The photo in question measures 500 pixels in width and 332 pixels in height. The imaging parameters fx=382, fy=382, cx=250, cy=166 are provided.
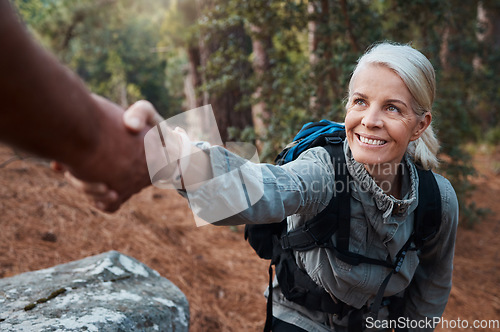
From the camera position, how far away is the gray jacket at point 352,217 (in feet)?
4.04

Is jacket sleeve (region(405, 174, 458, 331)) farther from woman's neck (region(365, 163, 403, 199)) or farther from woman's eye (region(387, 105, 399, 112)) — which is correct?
woman's eye (region(387, 105, 399, 112))

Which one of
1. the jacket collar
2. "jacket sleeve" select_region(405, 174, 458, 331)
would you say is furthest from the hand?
"jacket sleeve" select_region(405, 174, 458, 331)

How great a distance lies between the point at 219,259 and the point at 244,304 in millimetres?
840

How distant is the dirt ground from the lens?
10.4 ft

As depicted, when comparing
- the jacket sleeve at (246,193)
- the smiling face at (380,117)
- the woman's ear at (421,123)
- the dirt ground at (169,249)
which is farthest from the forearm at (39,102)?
the dirt ground at (169,249)

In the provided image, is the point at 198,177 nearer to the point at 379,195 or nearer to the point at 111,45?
the point at 379,195

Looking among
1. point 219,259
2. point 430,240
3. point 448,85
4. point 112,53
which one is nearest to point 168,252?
point 219,259

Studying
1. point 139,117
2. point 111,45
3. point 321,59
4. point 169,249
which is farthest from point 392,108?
point 111,45

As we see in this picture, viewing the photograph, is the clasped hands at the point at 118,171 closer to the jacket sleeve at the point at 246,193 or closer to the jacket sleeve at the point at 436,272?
the jacket sleeve at the point at 246,193

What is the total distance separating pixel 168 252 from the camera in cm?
381

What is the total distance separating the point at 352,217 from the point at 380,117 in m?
0.44

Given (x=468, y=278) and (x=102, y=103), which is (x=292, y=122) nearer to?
(x=468, y=278)

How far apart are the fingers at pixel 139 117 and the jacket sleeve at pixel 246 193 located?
0.68 feet

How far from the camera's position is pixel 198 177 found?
1185 mm
